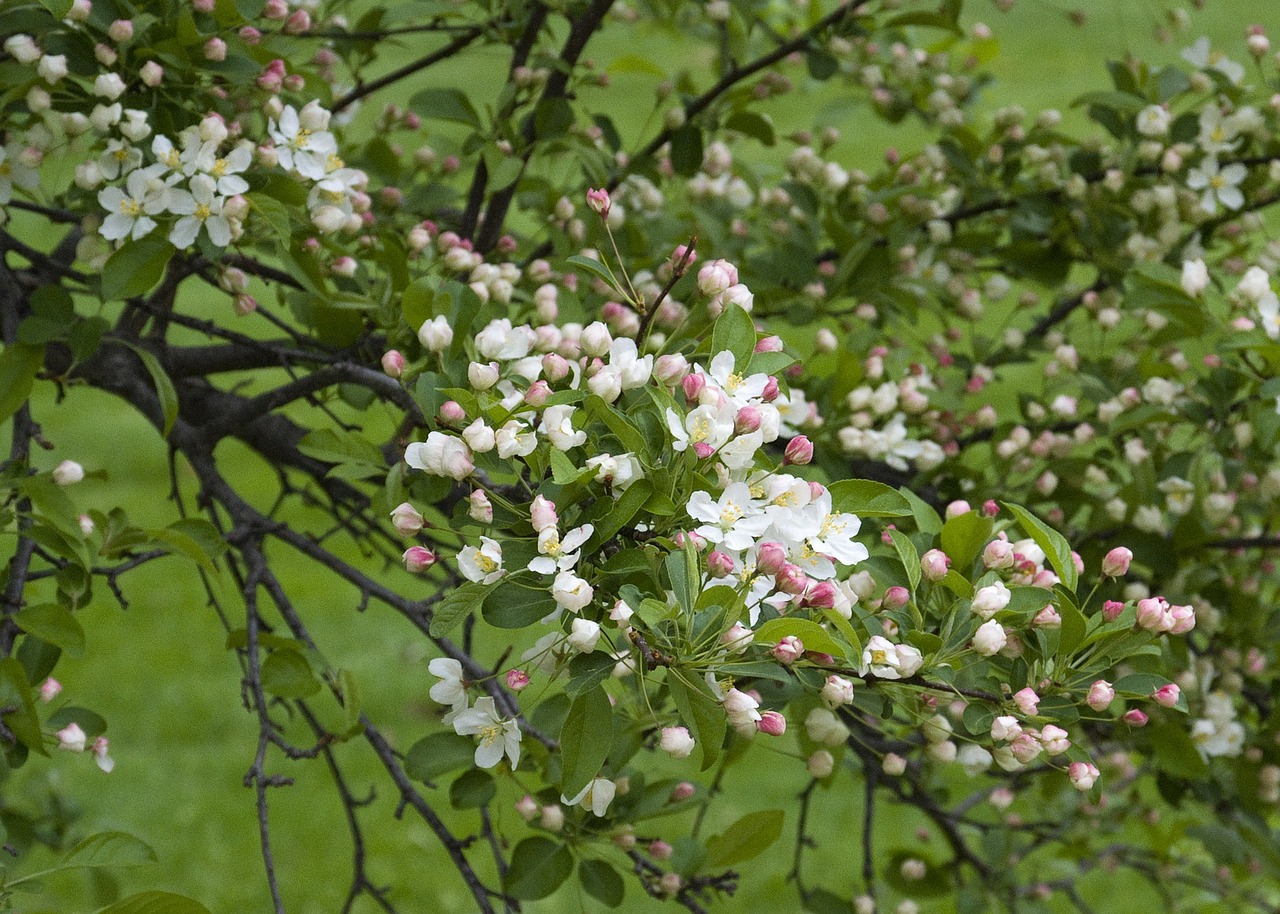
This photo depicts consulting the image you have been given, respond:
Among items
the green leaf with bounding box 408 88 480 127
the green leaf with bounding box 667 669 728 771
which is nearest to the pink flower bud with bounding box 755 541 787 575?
the green leaf with bounding box 667 669 728 771

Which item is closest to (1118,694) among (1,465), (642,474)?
(642,474)

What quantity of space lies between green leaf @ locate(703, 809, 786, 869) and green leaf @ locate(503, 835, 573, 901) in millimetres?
195

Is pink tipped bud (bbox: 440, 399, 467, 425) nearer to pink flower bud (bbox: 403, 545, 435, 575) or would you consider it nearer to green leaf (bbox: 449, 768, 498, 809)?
pink flower bud (bbox: 403, 545, 435, 575)

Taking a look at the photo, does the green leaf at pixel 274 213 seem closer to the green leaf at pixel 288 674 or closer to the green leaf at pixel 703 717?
the green leaf at pixel 288 674

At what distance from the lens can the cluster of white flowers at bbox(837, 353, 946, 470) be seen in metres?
1.77

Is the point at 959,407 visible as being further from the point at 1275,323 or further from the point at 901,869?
the point at 901,869

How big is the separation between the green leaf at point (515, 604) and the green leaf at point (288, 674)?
0.56m

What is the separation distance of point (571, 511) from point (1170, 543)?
1179mm

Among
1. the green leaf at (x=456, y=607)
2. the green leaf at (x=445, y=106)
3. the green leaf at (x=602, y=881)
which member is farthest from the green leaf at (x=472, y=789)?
the green leaf at (x=445, y=106)

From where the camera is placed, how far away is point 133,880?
3.65m

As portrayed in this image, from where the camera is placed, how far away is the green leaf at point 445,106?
77.2 inches

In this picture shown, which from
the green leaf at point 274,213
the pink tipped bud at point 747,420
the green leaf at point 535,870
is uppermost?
the pink tipped bud at point 747,420

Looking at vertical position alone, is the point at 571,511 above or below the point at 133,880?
Result: above

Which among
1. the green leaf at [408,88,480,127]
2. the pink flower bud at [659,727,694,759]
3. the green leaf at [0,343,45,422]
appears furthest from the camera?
the green leaf at [408,88,480,127]
